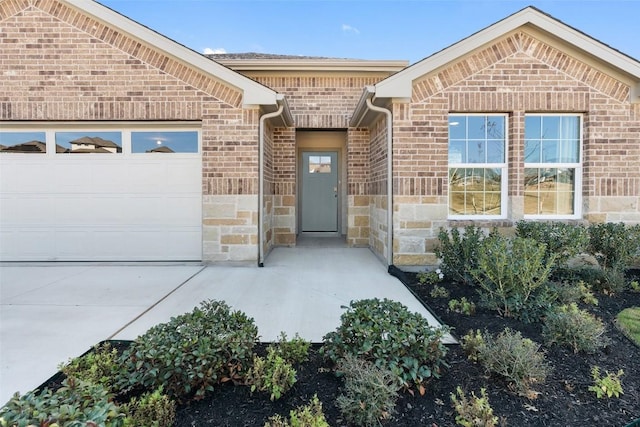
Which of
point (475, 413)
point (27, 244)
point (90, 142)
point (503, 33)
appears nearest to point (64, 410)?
point (475, 413)

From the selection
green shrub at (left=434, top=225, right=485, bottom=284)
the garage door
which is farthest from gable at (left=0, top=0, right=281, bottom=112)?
green shrub at (left=434, top=225, right=485, bottom=284)

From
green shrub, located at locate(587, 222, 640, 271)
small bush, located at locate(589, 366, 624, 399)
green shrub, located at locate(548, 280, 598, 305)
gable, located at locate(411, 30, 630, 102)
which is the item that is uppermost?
gable, located at locate(411, 30, 630, 102)

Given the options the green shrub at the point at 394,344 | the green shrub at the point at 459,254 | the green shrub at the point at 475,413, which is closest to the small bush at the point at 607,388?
the green shrub at the point at 475,413

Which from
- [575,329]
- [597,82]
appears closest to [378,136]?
[597,82]

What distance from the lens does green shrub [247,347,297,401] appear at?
235cm

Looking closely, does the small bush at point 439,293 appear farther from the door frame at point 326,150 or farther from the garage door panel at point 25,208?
the garage door panel at point 25,208

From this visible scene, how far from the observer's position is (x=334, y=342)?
269 cm

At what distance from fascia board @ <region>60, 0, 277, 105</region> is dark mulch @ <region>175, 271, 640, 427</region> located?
4.75 meters

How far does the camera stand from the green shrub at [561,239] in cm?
448

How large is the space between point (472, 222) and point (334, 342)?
4.27m

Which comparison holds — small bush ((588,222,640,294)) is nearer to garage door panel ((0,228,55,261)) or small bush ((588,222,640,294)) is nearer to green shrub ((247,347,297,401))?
green shrub ((247,347,297,401))

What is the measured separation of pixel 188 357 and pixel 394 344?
1421mm

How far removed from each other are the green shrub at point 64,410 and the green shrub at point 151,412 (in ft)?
0.98

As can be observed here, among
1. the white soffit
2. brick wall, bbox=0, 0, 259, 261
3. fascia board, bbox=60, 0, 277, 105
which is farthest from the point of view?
brick wall, bbox=0, 0, 259, 261
